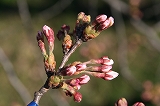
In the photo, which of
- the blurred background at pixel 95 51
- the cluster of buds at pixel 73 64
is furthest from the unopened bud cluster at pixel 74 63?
the blurred background at pixel 95 51

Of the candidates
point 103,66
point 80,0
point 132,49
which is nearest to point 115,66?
point 132,49

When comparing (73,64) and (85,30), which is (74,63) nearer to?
(73,64)

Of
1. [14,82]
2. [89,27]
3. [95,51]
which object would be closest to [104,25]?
[89,27]

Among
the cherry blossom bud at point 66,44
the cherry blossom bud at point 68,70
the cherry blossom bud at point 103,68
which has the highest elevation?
the cherry blossom bud at point 66,44

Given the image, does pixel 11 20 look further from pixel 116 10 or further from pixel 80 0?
pixel 116 10

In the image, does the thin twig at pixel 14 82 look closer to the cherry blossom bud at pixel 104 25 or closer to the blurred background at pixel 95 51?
the blurred background at pixel 95 51

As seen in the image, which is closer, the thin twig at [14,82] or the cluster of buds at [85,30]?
the cluster of buds at [85,30]

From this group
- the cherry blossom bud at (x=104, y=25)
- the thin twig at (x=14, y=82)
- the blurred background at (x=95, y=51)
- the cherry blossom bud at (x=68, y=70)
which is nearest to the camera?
the cherry blossom bud at (x=68, y=70)

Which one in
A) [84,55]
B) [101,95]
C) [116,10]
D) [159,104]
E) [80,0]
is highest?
[80,0]
